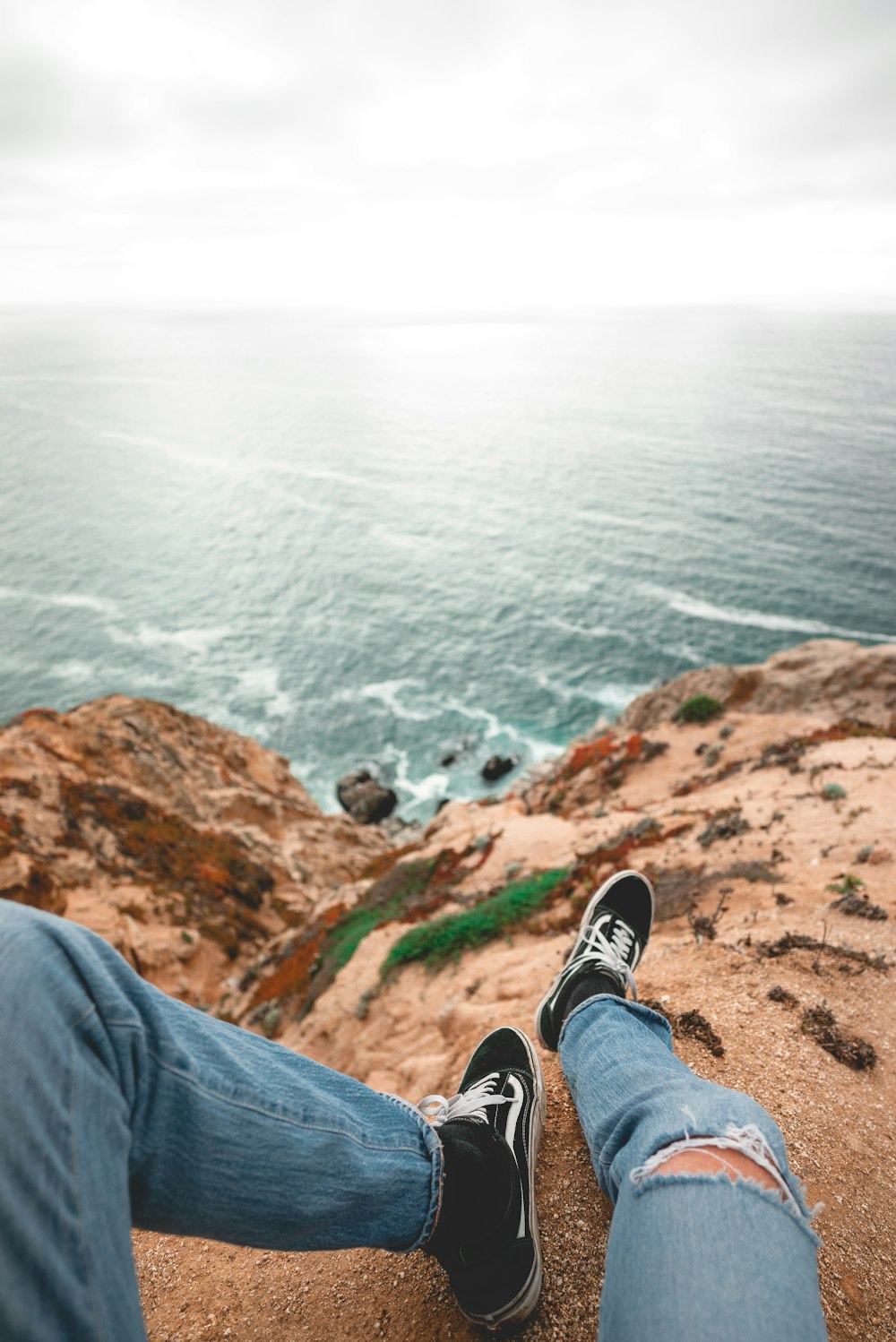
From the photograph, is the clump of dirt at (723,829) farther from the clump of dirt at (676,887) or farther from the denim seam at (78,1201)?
the denim seam at (78,1201)

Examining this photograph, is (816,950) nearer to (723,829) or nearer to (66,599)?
(723,829)

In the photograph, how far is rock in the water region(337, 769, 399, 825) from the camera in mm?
34781

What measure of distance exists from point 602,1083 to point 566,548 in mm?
61722

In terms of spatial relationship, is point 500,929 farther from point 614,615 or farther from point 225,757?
point 614,615

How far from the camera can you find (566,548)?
62.1 m

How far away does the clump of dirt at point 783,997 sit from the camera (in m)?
5.17

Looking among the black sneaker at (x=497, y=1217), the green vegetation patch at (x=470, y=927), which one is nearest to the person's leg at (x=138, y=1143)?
the black sneaker at (x=497, y=1217)

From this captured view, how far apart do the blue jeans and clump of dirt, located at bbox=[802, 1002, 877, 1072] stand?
2600 mm

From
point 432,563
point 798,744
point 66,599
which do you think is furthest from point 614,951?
point 66,599

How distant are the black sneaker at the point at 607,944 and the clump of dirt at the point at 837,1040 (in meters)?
1.34

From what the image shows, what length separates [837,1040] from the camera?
4684mm

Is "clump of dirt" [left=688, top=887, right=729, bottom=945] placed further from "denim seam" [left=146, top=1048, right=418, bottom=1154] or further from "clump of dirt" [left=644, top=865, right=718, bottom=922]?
"denim seam" [left=146, top=1048, right=418, bottom=1154]

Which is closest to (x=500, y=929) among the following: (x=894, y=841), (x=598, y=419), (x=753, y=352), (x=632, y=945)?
(x=632, y=945)

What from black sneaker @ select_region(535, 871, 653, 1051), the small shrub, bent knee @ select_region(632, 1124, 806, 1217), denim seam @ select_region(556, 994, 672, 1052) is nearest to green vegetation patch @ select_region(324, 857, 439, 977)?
black sneaker @ select_region(535, 871, 653, 1051)
